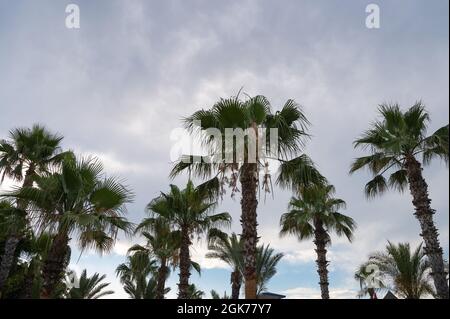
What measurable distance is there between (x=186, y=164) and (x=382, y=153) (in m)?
8.55

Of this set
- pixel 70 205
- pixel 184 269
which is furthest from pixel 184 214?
pixel 70 205

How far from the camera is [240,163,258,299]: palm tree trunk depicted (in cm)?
1063

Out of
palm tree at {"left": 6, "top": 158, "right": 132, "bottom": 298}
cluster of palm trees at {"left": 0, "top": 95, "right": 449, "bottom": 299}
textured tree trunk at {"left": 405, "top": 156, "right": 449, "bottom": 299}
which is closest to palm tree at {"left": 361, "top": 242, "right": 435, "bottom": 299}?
cluster of palm trees at {"left": 0, "top": 95, "right": 449, "bottom": 299}

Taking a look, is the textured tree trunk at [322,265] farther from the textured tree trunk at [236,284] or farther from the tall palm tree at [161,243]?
the tall palm tree at [161,243]

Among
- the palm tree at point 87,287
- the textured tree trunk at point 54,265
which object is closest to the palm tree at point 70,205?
the textured tree trunk at point 54,265

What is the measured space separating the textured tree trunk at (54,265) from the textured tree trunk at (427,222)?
12993 mm

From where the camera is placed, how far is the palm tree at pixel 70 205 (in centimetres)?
1099

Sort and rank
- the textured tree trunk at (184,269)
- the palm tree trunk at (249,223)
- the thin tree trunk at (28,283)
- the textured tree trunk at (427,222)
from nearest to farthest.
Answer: the palm tree trunk at (249,223) → the textured tree trunk at (427,222) → the textured tree trunk at (184,269) → the thin tree trunk at (28,283)

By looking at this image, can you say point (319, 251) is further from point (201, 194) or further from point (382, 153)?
point (201, 194)

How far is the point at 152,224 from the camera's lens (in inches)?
805

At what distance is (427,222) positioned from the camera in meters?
13.7

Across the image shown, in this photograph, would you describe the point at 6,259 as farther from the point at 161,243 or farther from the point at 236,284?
A: the point at 236,284

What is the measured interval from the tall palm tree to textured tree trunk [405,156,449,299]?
39.5 ft

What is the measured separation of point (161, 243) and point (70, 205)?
442 inches
